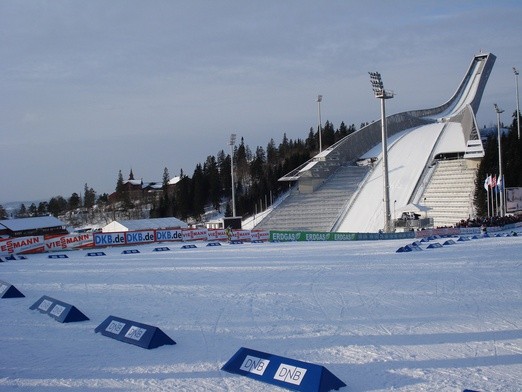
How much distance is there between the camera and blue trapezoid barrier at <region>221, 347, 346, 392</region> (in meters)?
5.25

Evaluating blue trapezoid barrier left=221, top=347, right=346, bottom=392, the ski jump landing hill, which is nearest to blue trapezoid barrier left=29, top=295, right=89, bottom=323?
blue trapezoid barrier left=221, top=347, right=346, bottom=392

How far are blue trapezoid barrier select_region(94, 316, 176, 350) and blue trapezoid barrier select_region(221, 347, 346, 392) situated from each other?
1.41 m

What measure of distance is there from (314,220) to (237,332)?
119 feet

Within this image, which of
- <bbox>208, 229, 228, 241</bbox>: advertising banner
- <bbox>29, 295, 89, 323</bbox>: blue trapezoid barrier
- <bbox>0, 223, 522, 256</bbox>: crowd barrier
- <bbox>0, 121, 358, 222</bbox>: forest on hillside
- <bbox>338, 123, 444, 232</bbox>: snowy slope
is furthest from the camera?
<bbox>0, 121, 358, 222</bbox>: forest on hillside

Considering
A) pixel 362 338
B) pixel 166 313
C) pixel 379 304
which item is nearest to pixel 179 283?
pixel 166 313

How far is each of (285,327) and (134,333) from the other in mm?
2258

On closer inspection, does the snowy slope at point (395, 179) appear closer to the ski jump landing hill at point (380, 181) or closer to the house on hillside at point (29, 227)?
the ski jump landing hill at point (380, 181)

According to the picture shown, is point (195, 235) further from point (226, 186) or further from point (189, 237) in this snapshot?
point (226, 186)

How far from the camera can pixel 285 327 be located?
316 inches

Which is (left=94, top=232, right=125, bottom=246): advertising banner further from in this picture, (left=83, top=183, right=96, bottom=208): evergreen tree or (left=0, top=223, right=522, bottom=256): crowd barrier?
(left=83, top=183, right=96, bottom=208): evergreen tree

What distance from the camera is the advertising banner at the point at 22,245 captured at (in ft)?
87.8

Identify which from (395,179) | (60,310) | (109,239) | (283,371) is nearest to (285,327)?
(283,371)

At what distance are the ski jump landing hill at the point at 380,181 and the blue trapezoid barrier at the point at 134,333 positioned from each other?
30.6m

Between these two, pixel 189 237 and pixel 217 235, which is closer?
pixel 189 237
